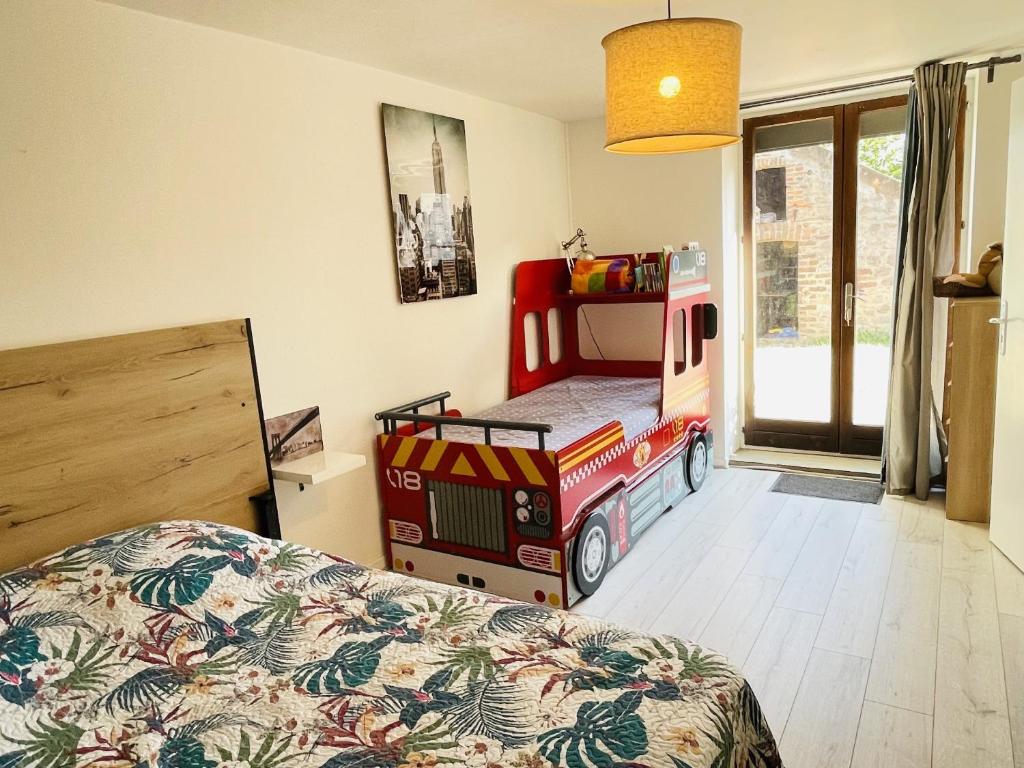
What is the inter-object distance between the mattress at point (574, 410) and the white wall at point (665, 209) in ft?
2.23

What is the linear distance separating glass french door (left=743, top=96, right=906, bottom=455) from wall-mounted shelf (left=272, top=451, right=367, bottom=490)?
298cm

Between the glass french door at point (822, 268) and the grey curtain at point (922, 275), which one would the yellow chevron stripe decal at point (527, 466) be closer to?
the grey curtain at point (922, 275)

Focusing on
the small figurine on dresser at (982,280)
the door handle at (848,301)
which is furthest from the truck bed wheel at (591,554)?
the door handle at (848,301)

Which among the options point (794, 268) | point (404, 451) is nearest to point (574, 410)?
point (404, 451)

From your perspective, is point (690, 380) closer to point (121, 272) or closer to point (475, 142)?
point (475, 142)

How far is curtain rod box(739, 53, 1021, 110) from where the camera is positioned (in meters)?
3.35

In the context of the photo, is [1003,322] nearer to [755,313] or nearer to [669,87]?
[755,313]

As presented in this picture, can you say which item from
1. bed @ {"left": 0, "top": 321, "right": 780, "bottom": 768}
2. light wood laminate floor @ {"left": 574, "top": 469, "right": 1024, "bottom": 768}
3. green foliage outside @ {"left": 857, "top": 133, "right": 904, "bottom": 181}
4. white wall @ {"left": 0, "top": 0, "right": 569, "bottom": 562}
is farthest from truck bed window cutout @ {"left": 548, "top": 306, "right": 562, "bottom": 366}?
bed @ {"left": 0, "top": 321, "right": 780, "bottom": 768}

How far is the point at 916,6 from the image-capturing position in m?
2.59

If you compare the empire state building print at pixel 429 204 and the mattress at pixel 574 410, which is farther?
the empire state building print at pixel 429 204

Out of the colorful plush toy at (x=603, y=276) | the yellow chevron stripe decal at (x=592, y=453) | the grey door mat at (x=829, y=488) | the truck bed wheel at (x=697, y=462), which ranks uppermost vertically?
the colorful plush toy at (x=603, y=276)

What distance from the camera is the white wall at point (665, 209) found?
13.6ft

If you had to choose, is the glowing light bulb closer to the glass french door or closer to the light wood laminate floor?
the light wood laminate floor

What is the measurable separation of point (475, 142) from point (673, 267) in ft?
3.94
